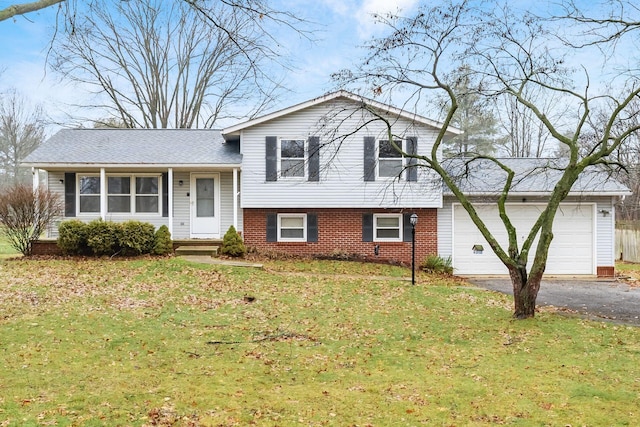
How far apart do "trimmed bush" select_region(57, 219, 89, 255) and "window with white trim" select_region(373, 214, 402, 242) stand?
915 cm

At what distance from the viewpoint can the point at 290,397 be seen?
5.01 metres

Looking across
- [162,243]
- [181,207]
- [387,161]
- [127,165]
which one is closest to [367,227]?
[387,161]

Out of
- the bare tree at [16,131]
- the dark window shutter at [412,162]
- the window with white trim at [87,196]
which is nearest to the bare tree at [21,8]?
the dark window shutter at [412,162]

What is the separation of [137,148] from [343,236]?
7.73m

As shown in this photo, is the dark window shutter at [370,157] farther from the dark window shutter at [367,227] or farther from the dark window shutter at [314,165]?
the dark window shutter at [314,165]

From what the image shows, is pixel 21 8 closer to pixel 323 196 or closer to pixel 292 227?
pixel 323 196

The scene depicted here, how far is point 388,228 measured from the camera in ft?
54.0

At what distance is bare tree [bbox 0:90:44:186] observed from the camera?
3319cm

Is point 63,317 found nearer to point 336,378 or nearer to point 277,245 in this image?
point 336,378

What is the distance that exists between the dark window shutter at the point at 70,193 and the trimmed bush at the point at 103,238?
257 centimetres

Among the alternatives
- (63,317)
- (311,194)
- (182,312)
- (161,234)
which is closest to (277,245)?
(311,194)

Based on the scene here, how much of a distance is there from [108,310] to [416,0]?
26.1 feet

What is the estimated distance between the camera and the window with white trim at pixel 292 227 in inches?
645

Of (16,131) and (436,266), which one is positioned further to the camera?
(16,131)
